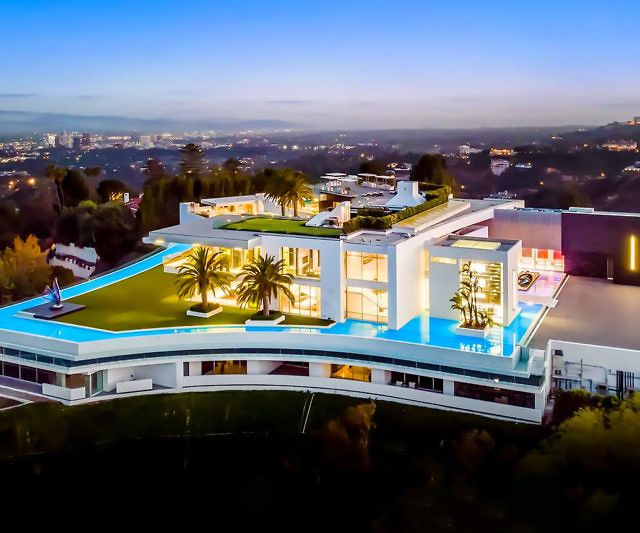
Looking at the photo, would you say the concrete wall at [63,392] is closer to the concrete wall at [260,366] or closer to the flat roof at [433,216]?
the concrete wall at [260,366]

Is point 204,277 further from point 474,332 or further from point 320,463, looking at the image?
point 474,332

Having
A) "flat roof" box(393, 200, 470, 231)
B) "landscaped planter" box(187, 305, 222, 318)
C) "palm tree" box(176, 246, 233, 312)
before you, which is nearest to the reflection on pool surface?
"flat roof" box(393, 200, 470, 231)

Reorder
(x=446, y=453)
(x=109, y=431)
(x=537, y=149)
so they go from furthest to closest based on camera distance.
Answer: (x=537, y=149), (x=109, y=431), (x=446, y=453)

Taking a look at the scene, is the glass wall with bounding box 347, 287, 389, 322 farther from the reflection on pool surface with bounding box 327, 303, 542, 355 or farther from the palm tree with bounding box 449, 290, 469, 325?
the palm tree with bounding box 449, 290, 469, 325

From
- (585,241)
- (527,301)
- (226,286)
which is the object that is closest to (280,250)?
(226,286)

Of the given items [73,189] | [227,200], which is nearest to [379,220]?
[227,200]

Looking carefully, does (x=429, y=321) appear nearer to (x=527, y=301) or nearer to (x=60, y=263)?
(x=527, y=301)
